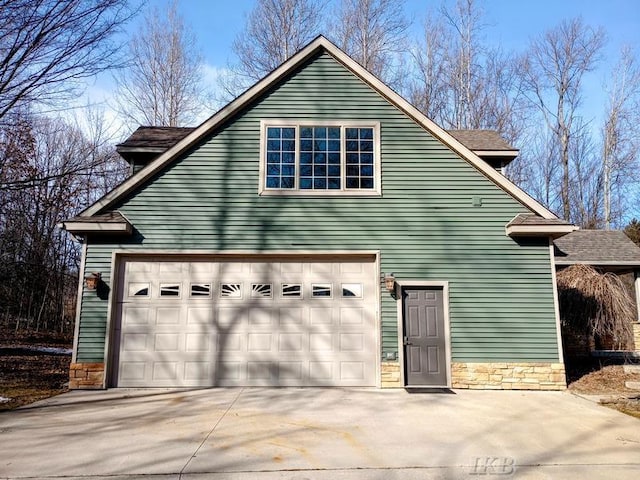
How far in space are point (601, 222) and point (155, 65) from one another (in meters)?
24.4

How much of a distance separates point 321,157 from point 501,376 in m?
5.54

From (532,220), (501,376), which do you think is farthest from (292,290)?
(532,220)

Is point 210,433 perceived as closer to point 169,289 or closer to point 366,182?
point 169,289

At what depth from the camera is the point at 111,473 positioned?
407 centimetres

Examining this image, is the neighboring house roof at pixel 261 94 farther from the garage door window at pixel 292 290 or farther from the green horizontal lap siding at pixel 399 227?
the garage door window at pixel 292 290

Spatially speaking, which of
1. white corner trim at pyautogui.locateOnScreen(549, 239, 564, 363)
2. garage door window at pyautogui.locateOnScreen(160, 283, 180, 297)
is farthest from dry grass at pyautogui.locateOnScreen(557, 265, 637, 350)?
garage door window at pyautogui.locateOnScreen(160, 283, 180, 297)

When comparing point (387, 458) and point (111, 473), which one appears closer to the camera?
point (111, 473)

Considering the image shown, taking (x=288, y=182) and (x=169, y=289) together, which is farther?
(x=288, y=182)

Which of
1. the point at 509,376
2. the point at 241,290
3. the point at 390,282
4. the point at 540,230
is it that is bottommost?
the point at 509,376

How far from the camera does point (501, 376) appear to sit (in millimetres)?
8562

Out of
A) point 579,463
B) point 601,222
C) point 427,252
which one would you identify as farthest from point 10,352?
point 601,222

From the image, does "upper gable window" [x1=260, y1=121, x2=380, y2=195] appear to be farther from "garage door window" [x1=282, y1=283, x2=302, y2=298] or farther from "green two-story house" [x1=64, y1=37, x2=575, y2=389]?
"garage door window" [x1=282, y1=283, x2=302, y2=298]

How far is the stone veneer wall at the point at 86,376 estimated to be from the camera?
27.4ft

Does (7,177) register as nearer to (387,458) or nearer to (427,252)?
(427,252)
